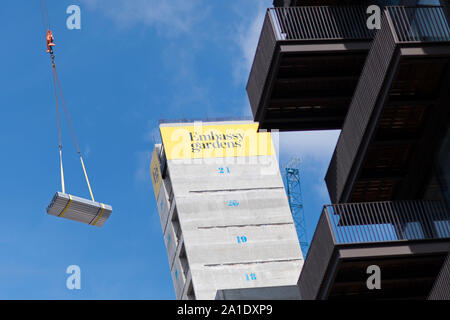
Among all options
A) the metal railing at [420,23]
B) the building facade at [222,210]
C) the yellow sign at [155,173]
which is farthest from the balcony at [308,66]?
the yellow sign at [155,173]

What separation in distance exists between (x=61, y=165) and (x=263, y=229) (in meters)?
51.0

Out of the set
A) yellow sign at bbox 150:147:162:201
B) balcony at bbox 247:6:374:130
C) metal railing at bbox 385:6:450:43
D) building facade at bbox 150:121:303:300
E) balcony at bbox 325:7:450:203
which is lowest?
balcony at bbox 325:7:450:203

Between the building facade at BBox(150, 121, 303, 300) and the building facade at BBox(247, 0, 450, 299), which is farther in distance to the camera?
the building facade at BBox(150, 121, 303, 300)

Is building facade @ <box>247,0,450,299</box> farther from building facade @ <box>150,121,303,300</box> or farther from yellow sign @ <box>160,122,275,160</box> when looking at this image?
yellow sign @ <box>160,122,275,160</box>

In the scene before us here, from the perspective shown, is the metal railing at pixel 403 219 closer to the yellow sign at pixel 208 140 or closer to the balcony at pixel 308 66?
A: the balcony at pixel 308 66

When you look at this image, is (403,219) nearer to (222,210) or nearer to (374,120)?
(374,120)

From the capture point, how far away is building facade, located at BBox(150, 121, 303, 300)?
81312 mm

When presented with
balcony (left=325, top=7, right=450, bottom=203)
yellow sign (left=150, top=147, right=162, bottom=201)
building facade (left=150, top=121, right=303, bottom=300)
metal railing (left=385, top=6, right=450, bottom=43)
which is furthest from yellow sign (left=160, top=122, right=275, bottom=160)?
metal railing (left=385, top=6, right=450, bottom=43)

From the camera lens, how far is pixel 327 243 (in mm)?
24781

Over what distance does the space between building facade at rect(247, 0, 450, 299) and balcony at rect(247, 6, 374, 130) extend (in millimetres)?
38

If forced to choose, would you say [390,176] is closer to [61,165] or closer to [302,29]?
[302,29]

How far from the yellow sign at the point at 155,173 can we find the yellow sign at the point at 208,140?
3.82 meters
